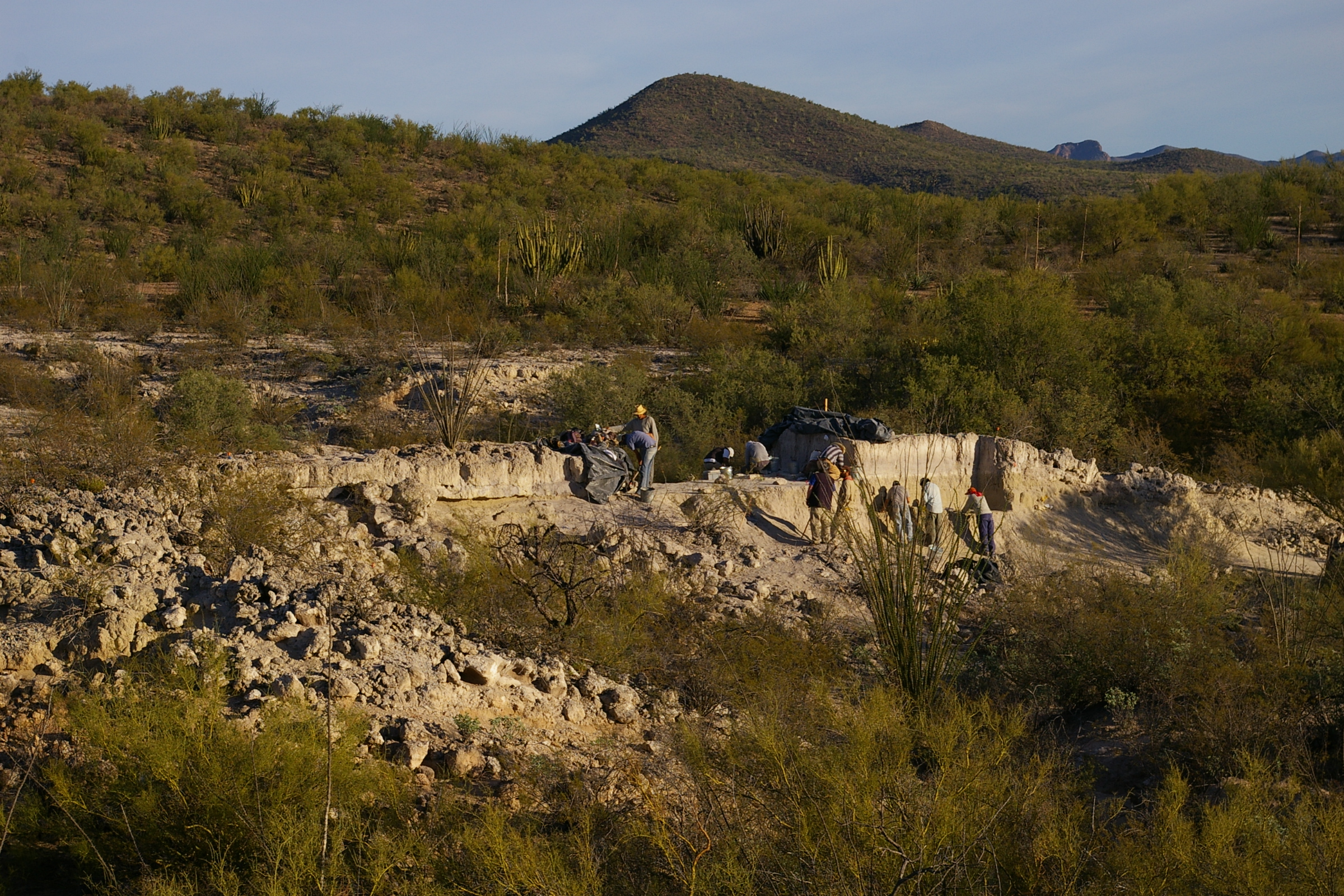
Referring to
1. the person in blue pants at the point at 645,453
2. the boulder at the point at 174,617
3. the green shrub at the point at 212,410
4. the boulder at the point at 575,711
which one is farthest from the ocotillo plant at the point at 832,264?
the boulder at the point at 174,617

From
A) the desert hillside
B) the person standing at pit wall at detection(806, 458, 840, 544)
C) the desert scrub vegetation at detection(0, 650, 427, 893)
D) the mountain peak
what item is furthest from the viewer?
the mountain peak

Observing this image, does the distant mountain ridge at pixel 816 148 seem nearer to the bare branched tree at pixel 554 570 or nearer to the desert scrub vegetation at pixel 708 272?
the desert scrub vegetation at pixel 708 272

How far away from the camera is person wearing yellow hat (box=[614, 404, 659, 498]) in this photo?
415 inches

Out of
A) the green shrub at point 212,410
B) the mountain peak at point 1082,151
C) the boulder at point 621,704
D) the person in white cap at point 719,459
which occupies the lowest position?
the boulder at point 621,704

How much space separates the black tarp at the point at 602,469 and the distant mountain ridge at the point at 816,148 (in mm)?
40754

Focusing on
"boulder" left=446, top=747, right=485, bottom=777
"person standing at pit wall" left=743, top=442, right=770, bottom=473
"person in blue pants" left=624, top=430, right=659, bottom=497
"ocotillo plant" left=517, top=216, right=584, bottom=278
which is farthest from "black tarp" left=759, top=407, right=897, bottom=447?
"ocotillo plant" left=517, top=216, right=584, bottom=278

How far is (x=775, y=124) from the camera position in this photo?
64.5 metres

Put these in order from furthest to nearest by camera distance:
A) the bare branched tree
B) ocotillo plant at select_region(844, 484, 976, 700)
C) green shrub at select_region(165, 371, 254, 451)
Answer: green shrub at select_region(165, 371, 254, 451) → the bare branched tree → ocotillo plant at select_region(844, 484, 976, 700)

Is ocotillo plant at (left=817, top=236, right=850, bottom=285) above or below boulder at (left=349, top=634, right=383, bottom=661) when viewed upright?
above

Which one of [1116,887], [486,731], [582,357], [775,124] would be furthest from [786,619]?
[775,124]

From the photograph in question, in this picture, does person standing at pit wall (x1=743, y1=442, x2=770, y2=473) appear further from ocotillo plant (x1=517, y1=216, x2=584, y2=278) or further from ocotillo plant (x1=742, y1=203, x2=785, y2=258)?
ocotillo plant (x1=742, y1=203, x2=785, y2=258)

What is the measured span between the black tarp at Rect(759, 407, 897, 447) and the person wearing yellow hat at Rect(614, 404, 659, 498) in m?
2.37

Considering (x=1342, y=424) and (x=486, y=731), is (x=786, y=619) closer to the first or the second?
(x=486, y=731)

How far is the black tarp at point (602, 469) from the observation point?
408 inches
